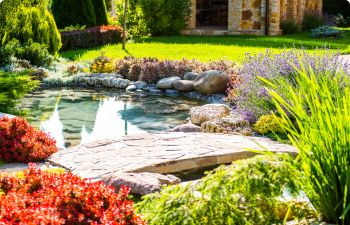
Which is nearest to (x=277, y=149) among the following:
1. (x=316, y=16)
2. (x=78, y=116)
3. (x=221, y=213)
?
(x=221, y=213)

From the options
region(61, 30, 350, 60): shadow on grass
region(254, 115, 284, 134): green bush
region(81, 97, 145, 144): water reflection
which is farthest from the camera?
region(61, 30, 350, 60): shadow on grass

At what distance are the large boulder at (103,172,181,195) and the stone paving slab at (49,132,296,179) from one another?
48cm

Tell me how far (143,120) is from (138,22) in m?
11.9

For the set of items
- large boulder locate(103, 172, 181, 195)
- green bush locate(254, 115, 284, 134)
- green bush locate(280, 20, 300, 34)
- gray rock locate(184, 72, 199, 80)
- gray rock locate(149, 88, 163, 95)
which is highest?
green bush locate(280, 20, 300, 34)

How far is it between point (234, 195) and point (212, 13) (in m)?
21.9

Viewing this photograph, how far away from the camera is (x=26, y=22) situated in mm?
15266

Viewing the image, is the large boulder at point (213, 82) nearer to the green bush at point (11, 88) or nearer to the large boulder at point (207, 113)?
the large boulder at point (207, 113)

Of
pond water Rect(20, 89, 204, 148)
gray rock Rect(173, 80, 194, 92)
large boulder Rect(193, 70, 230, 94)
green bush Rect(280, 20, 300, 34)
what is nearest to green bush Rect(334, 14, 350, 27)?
green bush Rect(280, 20, 300, 34)

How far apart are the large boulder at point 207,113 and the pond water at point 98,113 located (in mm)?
303

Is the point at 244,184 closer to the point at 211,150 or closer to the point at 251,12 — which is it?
the point at 211,150

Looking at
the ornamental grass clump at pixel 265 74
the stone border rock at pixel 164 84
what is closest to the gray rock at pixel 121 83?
the stone border rock at pixel 164 84

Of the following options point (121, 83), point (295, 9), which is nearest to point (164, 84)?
point (121, 83)

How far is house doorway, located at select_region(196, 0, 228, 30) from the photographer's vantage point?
24531 mm

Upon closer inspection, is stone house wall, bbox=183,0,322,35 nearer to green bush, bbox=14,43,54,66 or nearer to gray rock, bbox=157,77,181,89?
green bush, bbox=14,43,54,66
